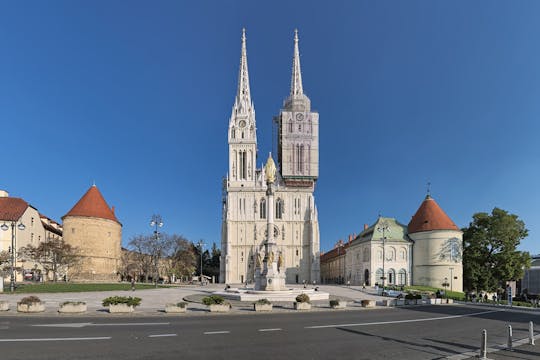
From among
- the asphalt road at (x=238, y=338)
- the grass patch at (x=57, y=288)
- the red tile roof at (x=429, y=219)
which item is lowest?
the grass patch at (x=57, y=288)

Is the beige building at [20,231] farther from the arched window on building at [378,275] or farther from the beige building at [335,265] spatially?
the beige building at [335,265]

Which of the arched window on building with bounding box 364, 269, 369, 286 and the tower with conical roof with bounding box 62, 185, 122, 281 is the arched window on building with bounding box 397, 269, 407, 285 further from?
the tower with conical roof with bounding box 62, 185, 122, 281

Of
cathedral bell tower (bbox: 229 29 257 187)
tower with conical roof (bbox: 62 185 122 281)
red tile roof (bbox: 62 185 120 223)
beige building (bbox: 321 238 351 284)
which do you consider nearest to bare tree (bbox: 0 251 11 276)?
tower with conical roof (bbox: 62 185 122 281)

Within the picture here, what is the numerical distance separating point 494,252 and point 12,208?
70152mm

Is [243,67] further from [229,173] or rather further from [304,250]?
[304,250]

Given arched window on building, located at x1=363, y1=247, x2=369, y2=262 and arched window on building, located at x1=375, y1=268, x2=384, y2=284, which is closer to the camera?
arched window on building, located at x1=375, y1=268, x2=384, y2=284

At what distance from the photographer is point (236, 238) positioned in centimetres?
8138

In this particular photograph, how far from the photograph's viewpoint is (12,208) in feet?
211

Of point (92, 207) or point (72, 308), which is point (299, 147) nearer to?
point (92, 207)

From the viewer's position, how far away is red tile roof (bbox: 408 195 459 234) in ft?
218

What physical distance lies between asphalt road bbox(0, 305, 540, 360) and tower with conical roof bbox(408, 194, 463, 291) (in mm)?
47907

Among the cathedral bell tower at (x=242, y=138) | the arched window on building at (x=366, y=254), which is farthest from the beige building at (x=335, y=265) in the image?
the cathedral bell tower at (x=242, y=138)

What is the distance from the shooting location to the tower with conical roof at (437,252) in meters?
64.3

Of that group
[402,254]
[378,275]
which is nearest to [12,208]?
[378,275]
